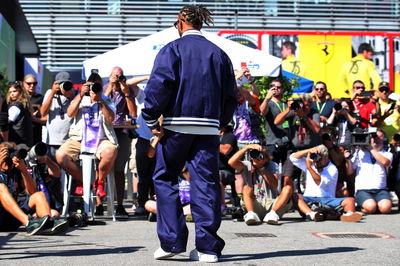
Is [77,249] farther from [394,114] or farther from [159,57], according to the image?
[394,114]

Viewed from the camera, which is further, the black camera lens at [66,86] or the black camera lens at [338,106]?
the black camera lens at [338,106]

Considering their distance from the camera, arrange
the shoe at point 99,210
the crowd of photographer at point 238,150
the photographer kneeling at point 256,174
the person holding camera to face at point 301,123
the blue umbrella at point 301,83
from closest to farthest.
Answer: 1. the crowd of photographer at point 238,150
2. the photographer kneeling at point 256,174
3. the shoe at point 99,210
4. the person holding camera to face at point 301,123
5. the blue umbrella at point 301,83

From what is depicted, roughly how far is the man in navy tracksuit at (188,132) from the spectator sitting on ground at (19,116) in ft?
14.0

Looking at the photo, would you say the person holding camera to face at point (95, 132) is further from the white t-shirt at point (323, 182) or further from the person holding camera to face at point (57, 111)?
the white t-shirt at point (323, 182)

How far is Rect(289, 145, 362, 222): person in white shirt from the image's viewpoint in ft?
34.0

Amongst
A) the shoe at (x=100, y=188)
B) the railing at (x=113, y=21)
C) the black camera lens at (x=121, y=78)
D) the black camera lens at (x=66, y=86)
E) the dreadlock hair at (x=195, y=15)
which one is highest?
the railing at (x=113, y=21)

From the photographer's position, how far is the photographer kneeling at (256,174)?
973 centimetres

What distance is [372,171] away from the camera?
11742 mm

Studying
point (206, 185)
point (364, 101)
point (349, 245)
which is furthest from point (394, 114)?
point (206, 185)

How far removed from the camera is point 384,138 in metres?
12.1

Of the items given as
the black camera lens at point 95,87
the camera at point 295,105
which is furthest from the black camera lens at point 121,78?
the camera at point 295,105

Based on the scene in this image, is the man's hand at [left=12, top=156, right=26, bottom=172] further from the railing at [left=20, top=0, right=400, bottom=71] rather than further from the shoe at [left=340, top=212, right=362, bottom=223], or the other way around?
the railing at [left=20, top=0, right=400, bottom=71]

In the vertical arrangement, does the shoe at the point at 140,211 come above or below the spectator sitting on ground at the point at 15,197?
below

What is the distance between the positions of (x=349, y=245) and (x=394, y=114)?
6401 mm
